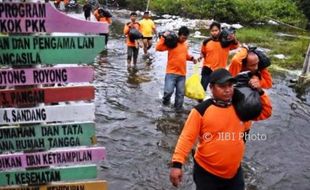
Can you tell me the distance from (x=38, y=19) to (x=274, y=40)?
1856 cm

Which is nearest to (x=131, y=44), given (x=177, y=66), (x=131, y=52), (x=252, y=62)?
(x=131, y=52)

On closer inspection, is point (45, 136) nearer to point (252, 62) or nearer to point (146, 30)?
point (252, 62)

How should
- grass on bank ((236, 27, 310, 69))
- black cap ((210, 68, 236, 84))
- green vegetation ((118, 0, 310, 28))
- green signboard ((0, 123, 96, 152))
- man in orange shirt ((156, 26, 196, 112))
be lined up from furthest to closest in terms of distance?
green vegetation ((118, 0, 310, 28)) → grass on bank ((236, 27, 310, 69)) → man in orange shirt ((156, 26, 196, 112)) → black cap ((210, 68, 236, 84)) → green signboard ((0, 123, 96, 152))

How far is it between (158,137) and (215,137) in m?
4.00

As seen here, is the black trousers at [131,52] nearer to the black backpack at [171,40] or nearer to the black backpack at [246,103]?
the black backpack at [171,40]

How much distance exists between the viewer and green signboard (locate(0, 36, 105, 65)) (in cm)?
364

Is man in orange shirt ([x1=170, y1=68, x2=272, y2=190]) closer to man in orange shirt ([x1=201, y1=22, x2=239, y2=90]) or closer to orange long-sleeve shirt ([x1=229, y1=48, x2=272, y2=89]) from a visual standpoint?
orange long-sleeve shirt ([x1=229, y1=48, x2=272, y2=89])

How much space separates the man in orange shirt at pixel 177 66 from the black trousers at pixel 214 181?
505 cm

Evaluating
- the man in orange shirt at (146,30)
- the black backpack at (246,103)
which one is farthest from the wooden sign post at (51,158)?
the man in orange shirt at (146,30)

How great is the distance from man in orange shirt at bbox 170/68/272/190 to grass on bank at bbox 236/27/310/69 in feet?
36.8

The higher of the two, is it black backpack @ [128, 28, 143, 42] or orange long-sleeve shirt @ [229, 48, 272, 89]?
orange long-sleeve shirt @ [229, 48, 272, 89]

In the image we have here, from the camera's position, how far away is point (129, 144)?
307 inches

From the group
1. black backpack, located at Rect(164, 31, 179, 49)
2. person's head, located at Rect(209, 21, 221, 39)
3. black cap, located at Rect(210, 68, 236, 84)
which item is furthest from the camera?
black backpack, located at Rect(164, 31, 179, 49)

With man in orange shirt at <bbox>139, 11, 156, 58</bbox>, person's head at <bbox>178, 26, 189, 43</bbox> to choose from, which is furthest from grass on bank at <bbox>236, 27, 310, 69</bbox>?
person's head at <bbox>178, 26, 189, 43</bbox>
